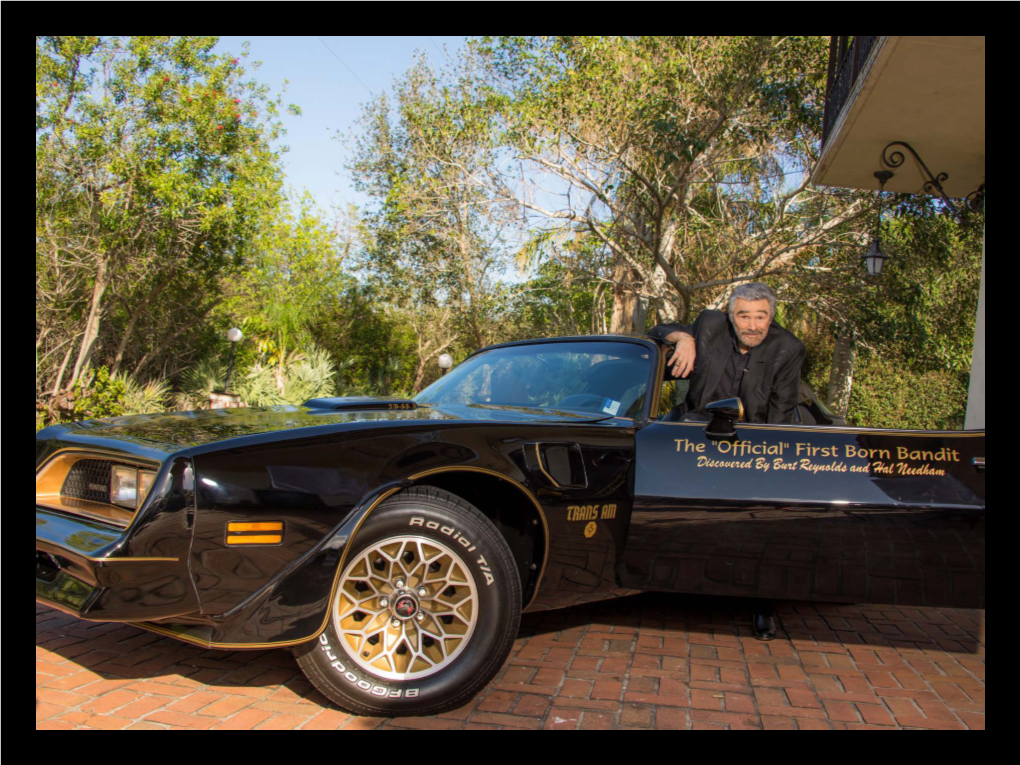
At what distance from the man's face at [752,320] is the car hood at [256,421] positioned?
107cm

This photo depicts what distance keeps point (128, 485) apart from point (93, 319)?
38.9ft

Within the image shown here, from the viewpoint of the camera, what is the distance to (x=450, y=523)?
9.18 feet

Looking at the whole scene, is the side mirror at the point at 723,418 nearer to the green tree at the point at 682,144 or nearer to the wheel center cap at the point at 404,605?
the wheel center cap at the point at 404,605

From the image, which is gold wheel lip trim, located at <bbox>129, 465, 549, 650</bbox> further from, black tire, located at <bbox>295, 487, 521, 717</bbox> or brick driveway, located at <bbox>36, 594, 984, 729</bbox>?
brick driveway, located at <bbox>36, 594, 984, 729</bbox>

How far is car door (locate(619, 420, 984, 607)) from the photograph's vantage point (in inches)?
125

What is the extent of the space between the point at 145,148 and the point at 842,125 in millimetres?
10330

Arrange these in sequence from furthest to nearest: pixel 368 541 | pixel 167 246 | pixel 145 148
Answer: pixel 167 246, pixel 145 148, pixel 368 541

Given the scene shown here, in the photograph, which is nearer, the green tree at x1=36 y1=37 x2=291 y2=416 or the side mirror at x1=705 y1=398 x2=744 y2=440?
the side mirror at x1=705 y1=398 x2=744 y2=440

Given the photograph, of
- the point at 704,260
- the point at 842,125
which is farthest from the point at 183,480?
the point at 704,260

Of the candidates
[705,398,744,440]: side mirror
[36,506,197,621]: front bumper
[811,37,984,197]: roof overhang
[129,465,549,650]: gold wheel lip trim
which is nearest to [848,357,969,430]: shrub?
[811,37,984,197]: roof overhang

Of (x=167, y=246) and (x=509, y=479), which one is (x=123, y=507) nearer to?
(x=509, y=479)

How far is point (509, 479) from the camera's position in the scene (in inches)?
117

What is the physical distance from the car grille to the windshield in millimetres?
1618

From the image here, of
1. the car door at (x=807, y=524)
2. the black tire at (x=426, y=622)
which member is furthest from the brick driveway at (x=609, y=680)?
the car door at (x=807, y=524)
